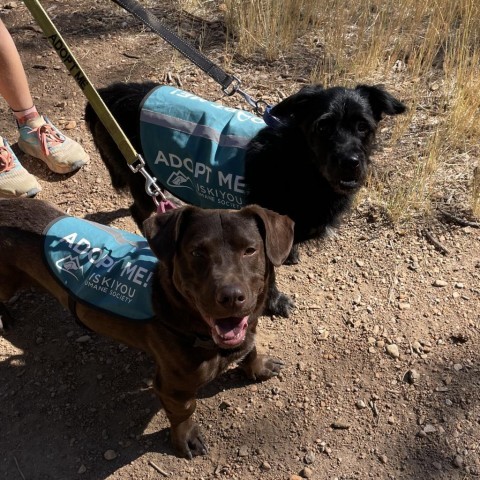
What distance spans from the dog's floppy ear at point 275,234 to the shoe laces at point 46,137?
2.64m

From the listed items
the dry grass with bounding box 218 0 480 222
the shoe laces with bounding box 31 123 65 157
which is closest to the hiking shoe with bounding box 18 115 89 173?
the shoe laces with bounding box 31 123 65 157

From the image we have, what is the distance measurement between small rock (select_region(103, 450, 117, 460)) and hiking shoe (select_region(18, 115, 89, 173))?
2.51 m

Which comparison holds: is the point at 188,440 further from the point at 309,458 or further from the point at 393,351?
the point at 393,351

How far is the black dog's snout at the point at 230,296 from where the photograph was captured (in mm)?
2254

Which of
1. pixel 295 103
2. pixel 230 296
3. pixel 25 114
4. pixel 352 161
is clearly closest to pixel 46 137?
pixel 25 114

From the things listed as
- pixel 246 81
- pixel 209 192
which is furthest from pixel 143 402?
pixel 246 81

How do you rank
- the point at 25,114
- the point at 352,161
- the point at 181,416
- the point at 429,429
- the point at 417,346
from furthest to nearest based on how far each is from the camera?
the point at 25,114, the point at 417,346, the point at 352,161, the point at 429,429, the point at 181,416

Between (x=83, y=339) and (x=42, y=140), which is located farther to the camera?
(x=42, y=140)

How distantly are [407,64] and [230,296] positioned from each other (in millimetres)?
4196

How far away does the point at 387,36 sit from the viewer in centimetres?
532

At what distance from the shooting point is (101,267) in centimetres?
291

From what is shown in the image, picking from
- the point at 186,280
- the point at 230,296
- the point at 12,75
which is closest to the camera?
the point at 230,296

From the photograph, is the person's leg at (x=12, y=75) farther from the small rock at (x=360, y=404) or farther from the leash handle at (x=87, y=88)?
the small rock at (x=360, y=404)

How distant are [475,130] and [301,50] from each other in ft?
6.95
